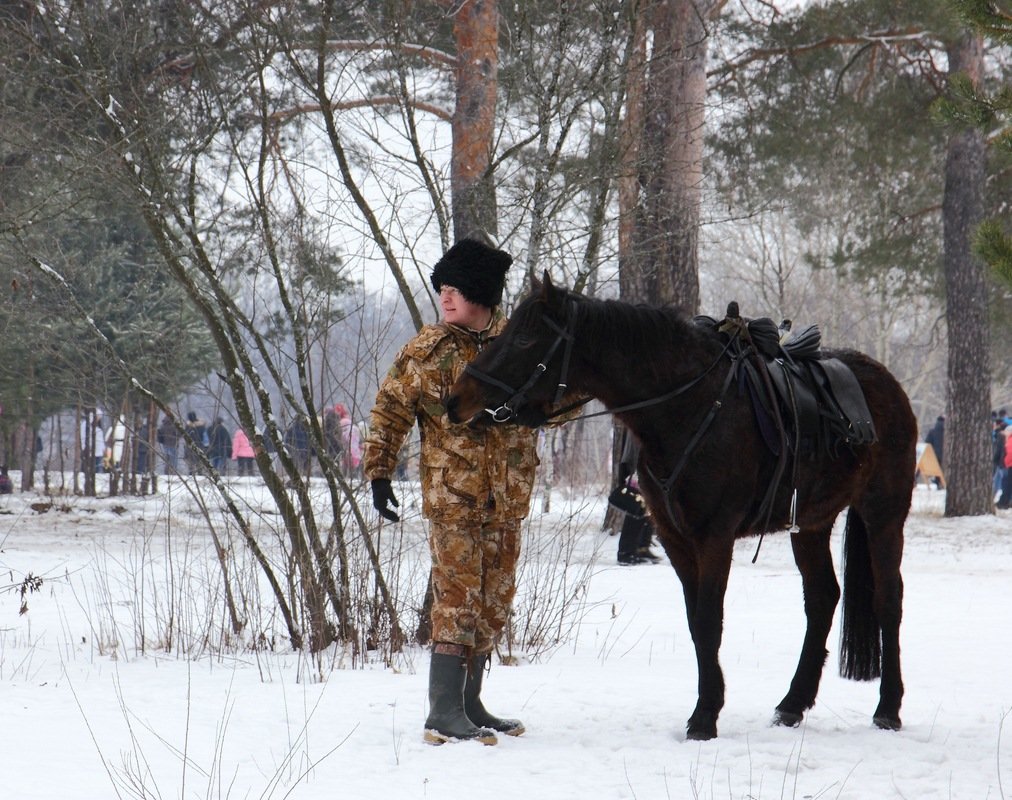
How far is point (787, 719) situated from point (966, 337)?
13501 mm

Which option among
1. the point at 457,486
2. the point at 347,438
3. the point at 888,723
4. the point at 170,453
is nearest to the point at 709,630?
the point at 888,723

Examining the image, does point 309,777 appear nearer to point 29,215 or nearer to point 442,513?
point 442,513

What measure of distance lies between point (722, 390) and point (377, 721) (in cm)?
191

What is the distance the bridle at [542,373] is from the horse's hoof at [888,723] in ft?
6.11

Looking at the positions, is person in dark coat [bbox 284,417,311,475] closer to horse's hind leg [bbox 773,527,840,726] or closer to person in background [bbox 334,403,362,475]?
person in background [bbox 334,403,362,475]

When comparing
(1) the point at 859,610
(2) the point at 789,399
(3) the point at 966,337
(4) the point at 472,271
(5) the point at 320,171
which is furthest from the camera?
(3) the point at 966,337

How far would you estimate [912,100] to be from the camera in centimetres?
1633

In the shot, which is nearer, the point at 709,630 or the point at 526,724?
the point at 709,630

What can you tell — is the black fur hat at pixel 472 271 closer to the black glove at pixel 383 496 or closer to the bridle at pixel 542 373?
the bridle at pixel 542 373

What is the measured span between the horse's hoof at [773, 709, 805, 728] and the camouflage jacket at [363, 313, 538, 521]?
1.37 meters

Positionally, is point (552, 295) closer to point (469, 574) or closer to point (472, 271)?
point (472, 271)

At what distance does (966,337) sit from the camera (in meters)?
16.6

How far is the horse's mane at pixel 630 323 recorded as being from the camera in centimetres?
409

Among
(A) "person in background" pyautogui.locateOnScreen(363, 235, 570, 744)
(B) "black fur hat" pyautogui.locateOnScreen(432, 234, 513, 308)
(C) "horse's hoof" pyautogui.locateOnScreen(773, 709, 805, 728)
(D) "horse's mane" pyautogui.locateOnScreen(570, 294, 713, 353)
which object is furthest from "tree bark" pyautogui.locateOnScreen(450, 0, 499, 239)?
(C) "horse's hoof" pyautogui.locateOnScreen(773, 709, 805, 728)
